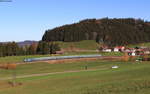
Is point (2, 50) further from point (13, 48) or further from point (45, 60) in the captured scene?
point (45, 60)

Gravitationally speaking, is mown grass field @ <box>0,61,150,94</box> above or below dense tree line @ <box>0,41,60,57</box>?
below

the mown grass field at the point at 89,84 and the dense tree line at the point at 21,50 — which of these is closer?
the mown grass field at the point at 89,84

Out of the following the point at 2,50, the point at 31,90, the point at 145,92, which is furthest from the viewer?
the point at 2,50

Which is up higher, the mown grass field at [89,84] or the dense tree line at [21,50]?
the dense tree line at [21,50]

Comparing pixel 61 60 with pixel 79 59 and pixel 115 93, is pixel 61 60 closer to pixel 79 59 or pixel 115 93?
pixel 79 59

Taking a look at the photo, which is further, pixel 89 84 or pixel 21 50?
pixel 21 50

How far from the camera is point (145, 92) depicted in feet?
93.1

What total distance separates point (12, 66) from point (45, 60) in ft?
68.4

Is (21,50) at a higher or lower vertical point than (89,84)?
higher

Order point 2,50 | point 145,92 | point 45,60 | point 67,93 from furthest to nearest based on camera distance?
1. point 2,50
2. point 45,60
3. point 67,93
4. point 145,92

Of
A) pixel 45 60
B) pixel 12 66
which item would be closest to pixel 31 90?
pixel 12 66

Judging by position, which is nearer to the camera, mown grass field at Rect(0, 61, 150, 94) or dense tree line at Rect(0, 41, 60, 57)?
mown grass field at Rect(0, 61, 150, 94)

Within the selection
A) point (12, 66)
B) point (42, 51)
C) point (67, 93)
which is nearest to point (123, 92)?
point (67, 93)

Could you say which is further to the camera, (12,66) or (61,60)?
(61,60)
